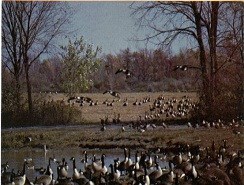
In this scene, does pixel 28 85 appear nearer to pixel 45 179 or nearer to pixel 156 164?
pixel 45 179

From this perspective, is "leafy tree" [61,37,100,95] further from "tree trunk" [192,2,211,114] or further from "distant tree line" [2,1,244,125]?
"tree trunk" [192,2,211,114]

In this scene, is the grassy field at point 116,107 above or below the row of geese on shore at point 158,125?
above

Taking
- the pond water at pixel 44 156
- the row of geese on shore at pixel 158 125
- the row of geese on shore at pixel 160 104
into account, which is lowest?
the pond water at pixel 44 156

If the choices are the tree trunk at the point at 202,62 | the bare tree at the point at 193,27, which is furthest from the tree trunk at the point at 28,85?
the tree trunk at the point at 202,62

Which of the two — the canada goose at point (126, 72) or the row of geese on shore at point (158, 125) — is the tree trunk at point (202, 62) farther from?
the canada goose at point (126, 72)

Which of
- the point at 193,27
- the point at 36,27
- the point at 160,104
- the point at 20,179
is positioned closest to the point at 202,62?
the point at 193,27

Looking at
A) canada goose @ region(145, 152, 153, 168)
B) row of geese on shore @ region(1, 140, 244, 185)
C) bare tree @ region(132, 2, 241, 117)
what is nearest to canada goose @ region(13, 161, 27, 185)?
row of geese on shore @ region(1, 140, 244, 185)

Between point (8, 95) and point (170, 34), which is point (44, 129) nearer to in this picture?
point (8, 95)
